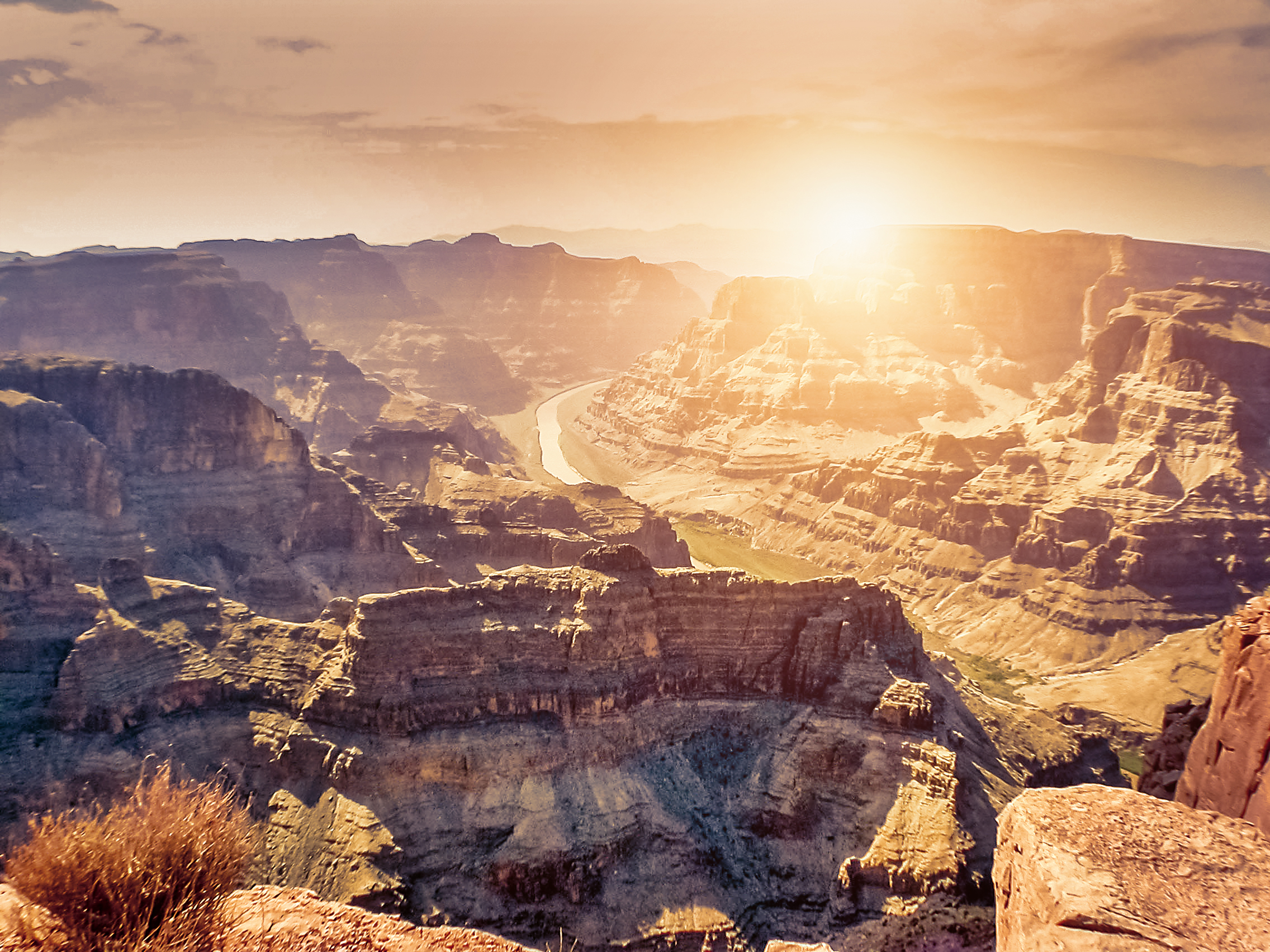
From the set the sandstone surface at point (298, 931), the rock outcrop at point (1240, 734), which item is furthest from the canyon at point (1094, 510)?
the sandstone surface at point (298, 931)

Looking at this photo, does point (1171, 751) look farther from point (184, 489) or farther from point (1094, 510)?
point (184, 489)

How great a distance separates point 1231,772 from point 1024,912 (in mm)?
16071

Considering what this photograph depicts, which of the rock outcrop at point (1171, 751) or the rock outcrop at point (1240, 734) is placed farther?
the rock outcrop at point (1171, 751)

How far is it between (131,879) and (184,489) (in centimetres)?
9330

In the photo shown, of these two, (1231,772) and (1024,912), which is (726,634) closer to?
(1231,772)

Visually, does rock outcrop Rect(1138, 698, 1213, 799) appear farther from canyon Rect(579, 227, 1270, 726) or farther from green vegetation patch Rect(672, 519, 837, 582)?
green vegetation patch Rect(672, 519, 837, 582)

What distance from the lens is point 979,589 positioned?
128 m

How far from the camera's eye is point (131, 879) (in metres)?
19.5

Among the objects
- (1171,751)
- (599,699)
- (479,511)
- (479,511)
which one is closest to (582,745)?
(599,699)

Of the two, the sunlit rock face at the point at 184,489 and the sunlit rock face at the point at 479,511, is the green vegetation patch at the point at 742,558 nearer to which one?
the sunlit rock face at the point at 479,511

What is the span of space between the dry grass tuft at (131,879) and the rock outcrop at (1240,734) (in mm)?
33448

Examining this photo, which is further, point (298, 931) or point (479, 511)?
point (479, 511)

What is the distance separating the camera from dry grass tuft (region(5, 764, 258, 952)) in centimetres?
1834

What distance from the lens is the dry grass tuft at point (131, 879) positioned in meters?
18.3
